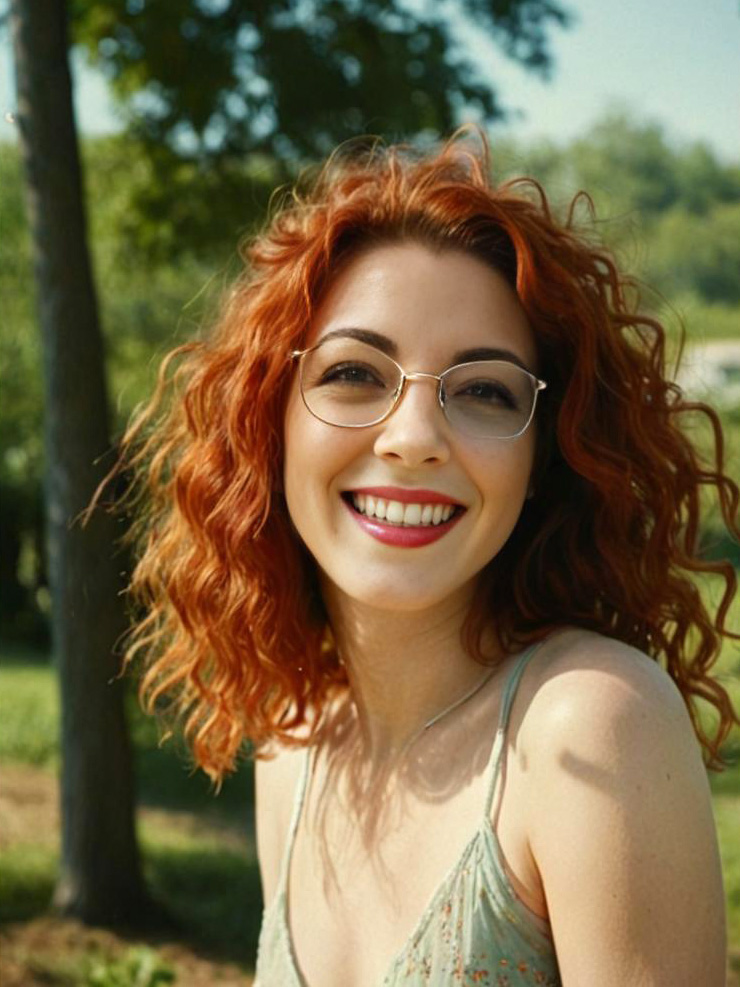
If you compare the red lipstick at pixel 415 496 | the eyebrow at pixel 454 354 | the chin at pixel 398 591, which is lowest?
the chin at pixel 398 591

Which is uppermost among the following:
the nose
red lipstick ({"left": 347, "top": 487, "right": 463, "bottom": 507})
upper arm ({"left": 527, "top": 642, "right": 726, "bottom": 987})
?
the nose

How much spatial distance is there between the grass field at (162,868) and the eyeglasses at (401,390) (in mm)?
1214

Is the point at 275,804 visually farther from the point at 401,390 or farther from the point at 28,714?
A: the point at 28,714

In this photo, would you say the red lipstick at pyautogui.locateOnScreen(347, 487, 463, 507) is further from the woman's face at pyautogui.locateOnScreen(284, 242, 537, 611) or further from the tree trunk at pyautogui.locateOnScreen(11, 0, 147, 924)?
the tree trunk at pyautogui.locateOnScreen(11, 0, 147, 924)

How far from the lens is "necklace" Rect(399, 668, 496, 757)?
6.32ft

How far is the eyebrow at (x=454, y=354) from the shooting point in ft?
5.92

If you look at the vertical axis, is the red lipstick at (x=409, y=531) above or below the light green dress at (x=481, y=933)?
above

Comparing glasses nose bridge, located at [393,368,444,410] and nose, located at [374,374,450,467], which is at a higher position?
glasses nose bridge, located at [393,368,444,410]

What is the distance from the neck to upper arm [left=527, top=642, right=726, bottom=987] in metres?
0.36

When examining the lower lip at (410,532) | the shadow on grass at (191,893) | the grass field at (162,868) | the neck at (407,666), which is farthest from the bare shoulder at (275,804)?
the shadow on grass at (191,893)

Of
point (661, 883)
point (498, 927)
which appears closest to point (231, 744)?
point (498, 927)

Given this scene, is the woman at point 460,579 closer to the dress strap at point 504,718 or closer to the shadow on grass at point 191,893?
the dress strap at point 504,718

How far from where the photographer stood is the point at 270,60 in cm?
509

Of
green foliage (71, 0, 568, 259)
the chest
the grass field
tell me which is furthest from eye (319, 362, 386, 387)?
green foliage (71, 0, 568, 259)
